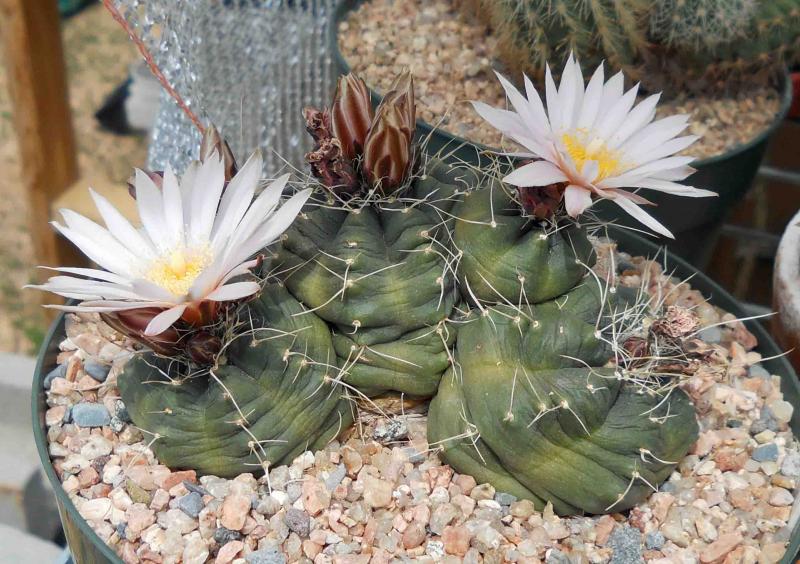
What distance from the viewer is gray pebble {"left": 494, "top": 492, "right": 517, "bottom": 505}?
30.5 inches

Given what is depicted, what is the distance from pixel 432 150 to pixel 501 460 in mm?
498

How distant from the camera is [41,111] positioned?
65.9 inches

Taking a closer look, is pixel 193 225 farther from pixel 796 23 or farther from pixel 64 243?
pixel 64 243

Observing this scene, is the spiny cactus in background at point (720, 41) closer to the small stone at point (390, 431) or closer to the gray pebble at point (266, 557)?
the small stone at point (390, 431)

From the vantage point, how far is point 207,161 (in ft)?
2.39

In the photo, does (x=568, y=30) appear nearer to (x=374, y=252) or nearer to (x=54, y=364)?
(x=374, y=252)

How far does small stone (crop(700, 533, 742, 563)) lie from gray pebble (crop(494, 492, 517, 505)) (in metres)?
0.16

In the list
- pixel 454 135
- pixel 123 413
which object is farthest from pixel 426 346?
pixel 454 135

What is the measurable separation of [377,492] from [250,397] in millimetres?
139

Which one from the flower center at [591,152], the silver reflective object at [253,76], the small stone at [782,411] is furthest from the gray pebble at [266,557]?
the silver reflective object at [253,76]

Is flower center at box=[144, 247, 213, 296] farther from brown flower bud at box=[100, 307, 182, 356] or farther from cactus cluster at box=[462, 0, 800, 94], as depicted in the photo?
cactus cluster at box=[462, 0, 800, 94]

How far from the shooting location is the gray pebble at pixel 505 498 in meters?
0.77

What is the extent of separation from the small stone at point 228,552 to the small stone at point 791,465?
51 cm

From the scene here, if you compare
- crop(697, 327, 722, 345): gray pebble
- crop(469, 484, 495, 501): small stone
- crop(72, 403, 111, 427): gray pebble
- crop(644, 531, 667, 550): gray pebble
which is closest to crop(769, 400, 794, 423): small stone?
crop(697, 327, 722, 345): gray pebble
